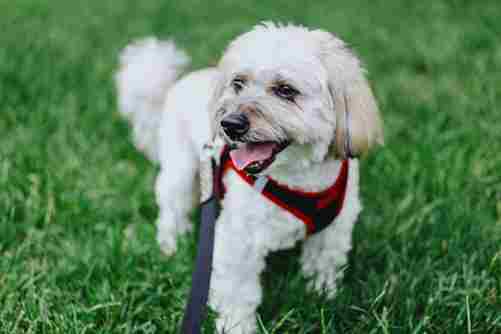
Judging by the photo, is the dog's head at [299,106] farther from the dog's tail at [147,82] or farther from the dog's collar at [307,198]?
the dog's tail at [147,82]

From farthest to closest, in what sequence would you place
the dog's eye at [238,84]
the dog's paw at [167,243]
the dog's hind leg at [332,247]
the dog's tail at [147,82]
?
the dog's tail at [147,82] → the dog's paw at [167,243] → the dog's hind leg at [332,247] → the dog's eye at [238,84]

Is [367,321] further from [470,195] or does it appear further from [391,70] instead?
[391,70]

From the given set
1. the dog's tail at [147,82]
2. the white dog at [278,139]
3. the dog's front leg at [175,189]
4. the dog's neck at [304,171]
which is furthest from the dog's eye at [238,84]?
the dog's tail at [147,82]

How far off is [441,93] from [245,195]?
2.95m

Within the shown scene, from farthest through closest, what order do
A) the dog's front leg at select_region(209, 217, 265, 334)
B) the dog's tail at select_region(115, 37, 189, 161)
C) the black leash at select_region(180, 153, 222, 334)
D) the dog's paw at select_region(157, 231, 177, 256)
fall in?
the dog's tail at select_region(115, 37, 189, 161) < the dog's paw at select_region(157, 231, 177, 256) < the dog's front leg at select_region(209, 217, 265, 334) < the black leash at select_region(180, 153, 222, 334)

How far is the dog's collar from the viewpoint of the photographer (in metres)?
2.39

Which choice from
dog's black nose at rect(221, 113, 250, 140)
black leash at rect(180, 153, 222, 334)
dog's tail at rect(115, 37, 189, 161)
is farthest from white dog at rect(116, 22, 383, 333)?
dog's tail at rect(115, 37, 189, 161)

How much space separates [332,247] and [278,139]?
821mm

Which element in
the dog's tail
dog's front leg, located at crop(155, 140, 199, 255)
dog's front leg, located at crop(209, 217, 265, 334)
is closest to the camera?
A: dog's front leg, located at crop(209, 217, 265, 334)

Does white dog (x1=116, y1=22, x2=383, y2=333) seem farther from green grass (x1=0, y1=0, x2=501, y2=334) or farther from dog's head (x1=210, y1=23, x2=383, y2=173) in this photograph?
green grass (x1=0, y1=0, x2=501, y2=334)

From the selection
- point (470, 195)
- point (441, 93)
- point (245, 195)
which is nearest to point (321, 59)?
point (245, 195)

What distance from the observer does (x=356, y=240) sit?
3080 mm

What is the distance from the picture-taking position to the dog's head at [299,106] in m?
2.17

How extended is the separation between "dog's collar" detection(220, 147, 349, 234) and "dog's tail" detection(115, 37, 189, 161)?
143 cm
